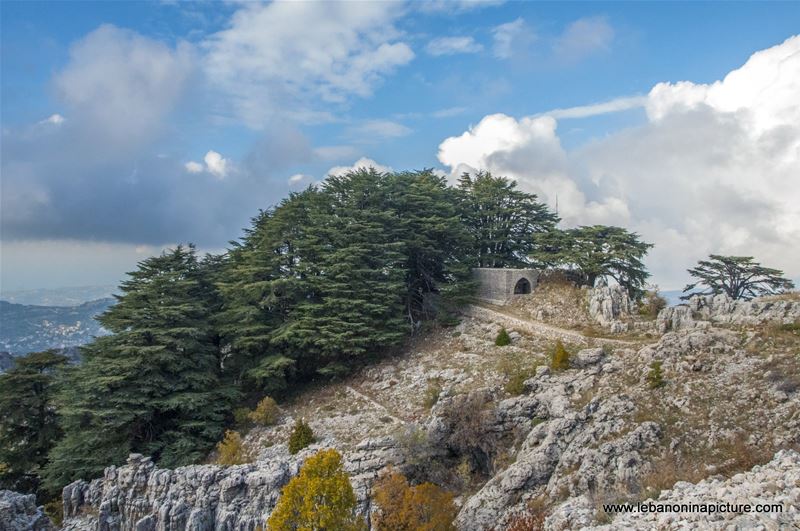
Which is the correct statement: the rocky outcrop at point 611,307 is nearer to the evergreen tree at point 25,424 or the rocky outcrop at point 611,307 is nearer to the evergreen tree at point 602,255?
the evergreen tree at point 602,255

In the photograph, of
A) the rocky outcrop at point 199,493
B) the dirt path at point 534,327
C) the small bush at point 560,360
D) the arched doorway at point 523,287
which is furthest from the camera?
the arched doorway at point 523,287

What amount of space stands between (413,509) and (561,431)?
7.33 m

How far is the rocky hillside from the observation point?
1730 cm

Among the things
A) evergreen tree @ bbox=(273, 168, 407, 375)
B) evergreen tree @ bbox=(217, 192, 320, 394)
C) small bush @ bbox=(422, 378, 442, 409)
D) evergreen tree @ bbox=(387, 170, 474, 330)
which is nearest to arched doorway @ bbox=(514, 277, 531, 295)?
evergreen tree @ bbox=(387, 170, 474, 330)

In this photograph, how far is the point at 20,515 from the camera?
26359 millimetres

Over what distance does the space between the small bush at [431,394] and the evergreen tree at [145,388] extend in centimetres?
1409

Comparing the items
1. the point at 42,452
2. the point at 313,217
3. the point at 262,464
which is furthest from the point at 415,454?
the point at 42,452

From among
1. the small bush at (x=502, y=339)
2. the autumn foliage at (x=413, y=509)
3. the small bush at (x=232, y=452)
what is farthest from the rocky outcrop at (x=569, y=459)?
the small bush at (x=232, y=452)

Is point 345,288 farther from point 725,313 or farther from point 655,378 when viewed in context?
point 725,313

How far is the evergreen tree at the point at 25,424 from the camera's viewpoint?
3397 centimetres

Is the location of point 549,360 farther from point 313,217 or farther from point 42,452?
point 42,452

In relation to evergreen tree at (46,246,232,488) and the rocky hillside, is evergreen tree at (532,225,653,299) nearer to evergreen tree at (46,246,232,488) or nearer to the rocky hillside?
the rocky hillside

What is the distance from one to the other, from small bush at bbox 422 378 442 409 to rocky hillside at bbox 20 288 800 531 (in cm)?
14

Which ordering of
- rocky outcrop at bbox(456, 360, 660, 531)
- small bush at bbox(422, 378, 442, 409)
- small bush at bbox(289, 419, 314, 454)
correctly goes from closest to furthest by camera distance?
rocky outcrop at bbox(456, 360, 660, 531), small bush at bbox(289, 419, 314, 454), small bush at bbox(422, 378, 442, 409)
